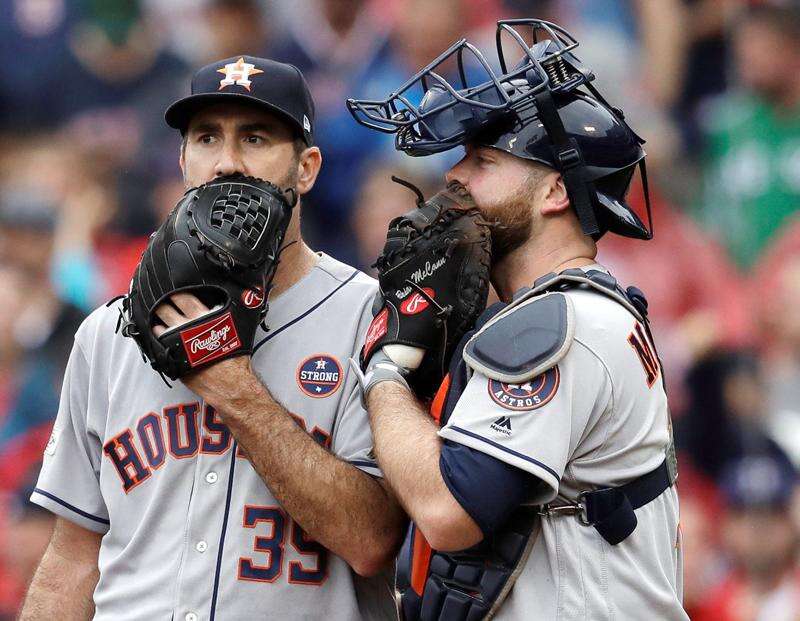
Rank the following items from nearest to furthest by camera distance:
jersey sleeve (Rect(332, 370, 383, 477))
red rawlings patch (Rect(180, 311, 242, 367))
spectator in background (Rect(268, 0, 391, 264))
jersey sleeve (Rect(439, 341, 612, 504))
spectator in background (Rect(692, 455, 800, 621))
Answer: jersey sleeve (Rect(439, 341, 612, 504)) < red rawlings patch (Rect(180, 311, 242, 367)) < jersey sleeve (Rect(332, 370, 383, 477)) < spectator in background (Rect(692, 455, 800, 621)) < spectator in background (Rect(268, 0, 391, 264))

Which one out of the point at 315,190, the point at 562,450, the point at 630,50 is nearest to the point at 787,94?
the point at 630,50

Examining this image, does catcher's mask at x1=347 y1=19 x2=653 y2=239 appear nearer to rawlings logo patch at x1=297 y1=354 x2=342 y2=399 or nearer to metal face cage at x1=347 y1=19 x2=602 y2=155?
metal face cage at x1=347 y1=19 x2=602 y2=155

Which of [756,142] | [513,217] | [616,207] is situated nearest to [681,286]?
[756,142]

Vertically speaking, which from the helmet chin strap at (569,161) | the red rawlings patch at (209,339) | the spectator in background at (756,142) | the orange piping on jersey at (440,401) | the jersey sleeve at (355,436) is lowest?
the spectator in background at (756,142)

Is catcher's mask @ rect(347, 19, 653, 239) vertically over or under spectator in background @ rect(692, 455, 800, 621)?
over

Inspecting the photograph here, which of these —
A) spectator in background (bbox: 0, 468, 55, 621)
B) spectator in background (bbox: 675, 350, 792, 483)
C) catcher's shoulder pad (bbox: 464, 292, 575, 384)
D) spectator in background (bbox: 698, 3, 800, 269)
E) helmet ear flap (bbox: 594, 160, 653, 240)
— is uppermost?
helmet ear flap (bbox: 594, 160, 653, 240)

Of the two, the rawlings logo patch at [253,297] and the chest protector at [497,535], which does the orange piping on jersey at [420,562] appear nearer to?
the chest protector at [497,535]

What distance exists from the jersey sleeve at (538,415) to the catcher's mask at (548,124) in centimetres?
51

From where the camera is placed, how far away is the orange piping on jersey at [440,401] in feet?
9.70

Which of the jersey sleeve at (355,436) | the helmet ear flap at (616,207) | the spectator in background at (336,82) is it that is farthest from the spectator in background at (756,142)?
the jersey sleeve at (355,436)

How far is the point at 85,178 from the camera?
627 cm

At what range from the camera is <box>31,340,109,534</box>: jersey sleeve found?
326 centimetres

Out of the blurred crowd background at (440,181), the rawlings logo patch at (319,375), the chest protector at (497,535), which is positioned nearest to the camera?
the chest protector at (497,535)

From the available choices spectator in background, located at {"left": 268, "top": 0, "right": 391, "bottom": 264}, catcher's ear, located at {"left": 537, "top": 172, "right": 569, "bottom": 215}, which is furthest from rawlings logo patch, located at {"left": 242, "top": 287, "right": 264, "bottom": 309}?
spectator in background, located at {"left": 268, "top": 0, "right": 391, "bottom": 264}
